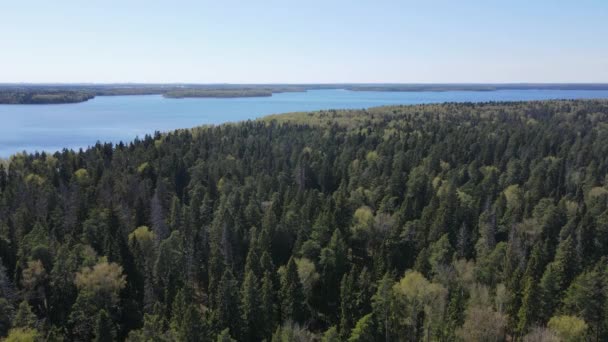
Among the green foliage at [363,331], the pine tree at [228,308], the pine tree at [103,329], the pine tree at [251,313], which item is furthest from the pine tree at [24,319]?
the green foliage at [363,331]

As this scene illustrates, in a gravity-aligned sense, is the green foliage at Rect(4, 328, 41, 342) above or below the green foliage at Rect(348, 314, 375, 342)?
above

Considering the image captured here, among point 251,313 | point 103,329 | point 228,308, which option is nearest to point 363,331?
point 251,313

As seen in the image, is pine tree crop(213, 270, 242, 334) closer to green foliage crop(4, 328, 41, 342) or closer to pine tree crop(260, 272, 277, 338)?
pine tree crop(260, 272, 277, 338)

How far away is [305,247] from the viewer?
5825 centimetres

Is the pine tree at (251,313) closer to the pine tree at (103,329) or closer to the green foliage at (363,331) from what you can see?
the green foliage at (363,331)

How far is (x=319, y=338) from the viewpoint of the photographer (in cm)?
4884

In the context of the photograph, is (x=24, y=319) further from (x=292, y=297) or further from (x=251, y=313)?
(x=292, y=297)

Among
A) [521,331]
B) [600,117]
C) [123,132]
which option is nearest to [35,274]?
[521,331]

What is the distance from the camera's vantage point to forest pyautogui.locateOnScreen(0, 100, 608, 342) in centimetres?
4528

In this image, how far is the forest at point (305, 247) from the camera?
149ft

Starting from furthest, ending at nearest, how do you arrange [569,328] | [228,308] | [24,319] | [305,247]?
1. [305,247]
2. [228,308]
3. [24,319]
4. [569,328]

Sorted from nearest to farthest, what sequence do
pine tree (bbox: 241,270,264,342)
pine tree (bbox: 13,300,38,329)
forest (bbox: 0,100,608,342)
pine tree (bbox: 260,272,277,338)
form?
pine tree (bbox: 13,300,38,329)
forest (bbox: 0,100,608,342)
pine tree (bbox: 241,270,264,342)
pine tree (bbox: 260,272,277,338)

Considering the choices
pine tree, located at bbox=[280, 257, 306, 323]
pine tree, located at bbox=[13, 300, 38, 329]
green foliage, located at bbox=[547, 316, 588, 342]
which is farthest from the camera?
pine tree, located at bbox=[280, 257, 306, 323]

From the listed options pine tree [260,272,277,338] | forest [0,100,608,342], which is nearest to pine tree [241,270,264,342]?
forest [0,100,608,342]
